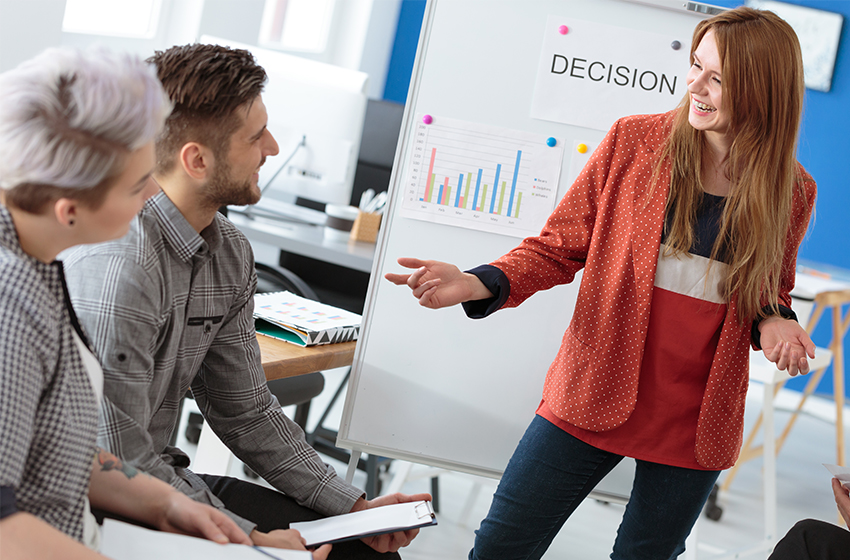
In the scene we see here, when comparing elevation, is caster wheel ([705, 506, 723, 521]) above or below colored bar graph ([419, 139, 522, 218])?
below

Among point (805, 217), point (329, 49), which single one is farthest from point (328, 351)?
point (329, 49)

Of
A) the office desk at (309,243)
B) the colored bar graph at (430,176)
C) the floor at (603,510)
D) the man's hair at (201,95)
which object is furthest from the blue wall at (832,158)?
the man's hair at (201,95)

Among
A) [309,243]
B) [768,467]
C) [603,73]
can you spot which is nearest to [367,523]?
[603,73]

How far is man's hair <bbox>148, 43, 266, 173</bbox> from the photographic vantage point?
3.46 ft

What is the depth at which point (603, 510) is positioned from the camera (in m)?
2.98

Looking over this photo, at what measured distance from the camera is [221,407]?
127 centimetres

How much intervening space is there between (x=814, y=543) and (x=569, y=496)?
0.44m

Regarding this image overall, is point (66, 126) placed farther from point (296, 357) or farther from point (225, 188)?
point (296, 357)

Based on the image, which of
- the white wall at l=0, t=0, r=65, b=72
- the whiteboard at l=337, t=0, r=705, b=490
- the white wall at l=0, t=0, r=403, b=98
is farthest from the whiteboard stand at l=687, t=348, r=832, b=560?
the white wall at l=0, t=0, r=65, b=72

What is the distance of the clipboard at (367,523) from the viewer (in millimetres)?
1065

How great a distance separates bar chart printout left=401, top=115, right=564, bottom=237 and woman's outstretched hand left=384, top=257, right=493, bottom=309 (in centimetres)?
55

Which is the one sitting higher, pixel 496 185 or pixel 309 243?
pixel 496 185

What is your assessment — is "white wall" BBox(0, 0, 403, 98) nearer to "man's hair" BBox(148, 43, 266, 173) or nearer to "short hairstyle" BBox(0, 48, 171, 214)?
"man's hair" BBox(148, 43, 266, 173)

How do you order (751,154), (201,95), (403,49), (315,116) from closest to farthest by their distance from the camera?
1. (201,95)
2. (751,154)
3. (315,116)
4. (403,49)
